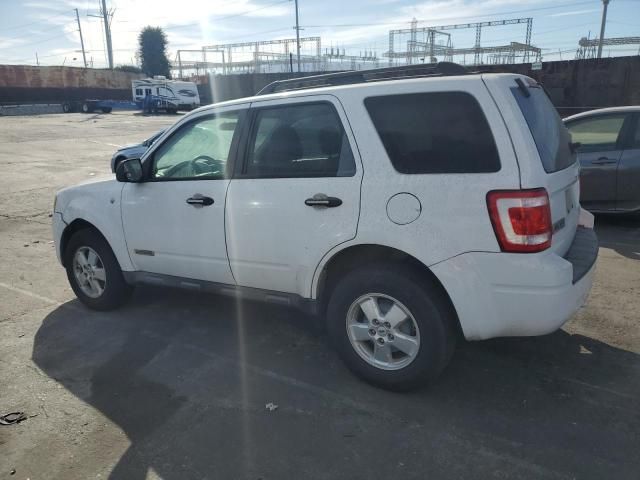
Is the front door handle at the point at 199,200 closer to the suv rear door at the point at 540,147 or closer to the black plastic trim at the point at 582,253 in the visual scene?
the suv rear door at the point at 540,147

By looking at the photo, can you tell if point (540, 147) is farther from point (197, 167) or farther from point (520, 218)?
point (197, 167)

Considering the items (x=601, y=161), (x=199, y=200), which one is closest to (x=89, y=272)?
(x=199, y=200)

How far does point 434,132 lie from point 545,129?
0.73 m

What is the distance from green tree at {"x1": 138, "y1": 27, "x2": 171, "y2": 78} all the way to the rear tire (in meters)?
71.9

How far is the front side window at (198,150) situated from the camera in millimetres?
3809

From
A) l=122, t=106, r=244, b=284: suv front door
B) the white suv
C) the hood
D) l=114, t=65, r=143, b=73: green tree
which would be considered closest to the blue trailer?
l=114, t=65, r=143, b=73: green tree

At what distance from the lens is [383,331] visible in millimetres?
3201

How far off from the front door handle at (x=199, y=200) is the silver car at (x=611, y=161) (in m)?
5.12

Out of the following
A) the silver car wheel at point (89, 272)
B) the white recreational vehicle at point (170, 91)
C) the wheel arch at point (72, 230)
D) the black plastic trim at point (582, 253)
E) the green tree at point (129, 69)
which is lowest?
the silver car wheel at point (89, 272)

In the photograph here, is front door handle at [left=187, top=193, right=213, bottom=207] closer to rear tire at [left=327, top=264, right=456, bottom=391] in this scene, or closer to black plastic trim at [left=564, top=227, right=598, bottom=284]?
rear tire at [left=327, top=264, right=456, bottom=391]

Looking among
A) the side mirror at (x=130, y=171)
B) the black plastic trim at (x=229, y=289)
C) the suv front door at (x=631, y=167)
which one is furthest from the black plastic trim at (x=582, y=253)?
the suv front door at (x=631, y=167)

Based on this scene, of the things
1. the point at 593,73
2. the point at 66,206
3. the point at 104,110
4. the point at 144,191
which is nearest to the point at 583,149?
the point at 144,191

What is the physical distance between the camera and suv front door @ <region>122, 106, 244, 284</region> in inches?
149

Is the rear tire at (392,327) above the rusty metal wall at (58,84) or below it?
below
